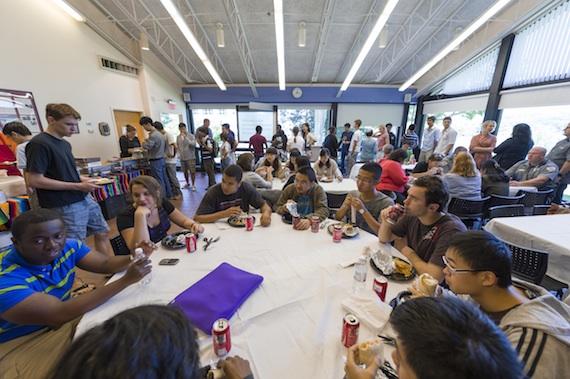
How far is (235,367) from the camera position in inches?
32.4

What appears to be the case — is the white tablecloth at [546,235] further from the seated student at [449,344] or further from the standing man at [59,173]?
the standing man at [59,173]

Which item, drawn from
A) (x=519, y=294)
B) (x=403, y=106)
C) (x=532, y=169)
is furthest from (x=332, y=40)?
(x=519, y=294)

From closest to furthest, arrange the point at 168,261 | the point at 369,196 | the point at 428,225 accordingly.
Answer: the point at 168,261, the point at 428,225, the point at 369,196

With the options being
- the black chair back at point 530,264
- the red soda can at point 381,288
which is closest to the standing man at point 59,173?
the red soda can at point 381,288

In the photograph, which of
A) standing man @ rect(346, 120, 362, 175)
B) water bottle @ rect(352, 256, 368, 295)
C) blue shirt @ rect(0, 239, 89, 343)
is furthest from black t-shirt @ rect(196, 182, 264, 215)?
standing man @ rect(346, 120, 362, 175)

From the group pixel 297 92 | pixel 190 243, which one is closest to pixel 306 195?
pixel 190 243

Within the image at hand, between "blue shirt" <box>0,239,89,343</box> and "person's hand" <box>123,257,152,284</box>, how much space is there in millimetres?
350

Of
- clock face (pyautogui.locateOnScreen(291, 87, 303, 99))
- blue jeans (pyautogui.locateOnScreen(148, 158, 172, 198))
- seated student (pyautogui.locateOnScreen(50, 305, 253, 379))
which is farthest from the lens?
clock face (pyautogui.locateOnScreen(291, 87, 303, 99))

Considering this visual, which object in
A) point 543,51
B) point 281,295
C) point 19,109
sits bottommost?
point 281,295

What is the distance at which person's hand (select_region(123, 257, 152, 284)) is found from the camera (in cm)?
120

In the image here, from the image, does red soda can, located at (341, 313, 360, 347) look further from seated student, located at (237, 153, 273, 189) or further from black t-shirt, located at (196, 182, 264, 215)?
seated student, located at (237, 153, 273, 189)

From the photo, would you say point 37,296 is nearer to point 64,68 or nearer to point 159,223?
point 159,223

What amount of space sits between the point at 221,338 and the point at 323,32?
22.3ft

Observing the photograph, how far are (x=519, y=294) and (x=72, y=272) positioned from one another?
2295 millimetres
